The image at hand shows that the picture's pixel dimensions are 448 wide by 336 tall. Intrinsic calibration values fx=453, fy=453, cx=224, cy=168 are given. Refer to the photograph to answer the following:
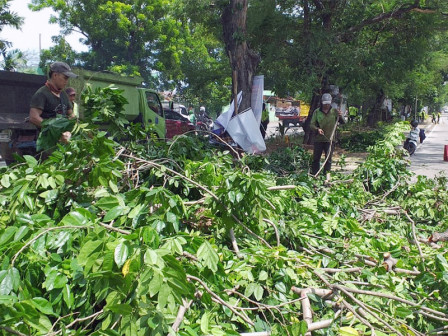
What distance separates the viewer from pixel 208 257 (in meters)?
2.40

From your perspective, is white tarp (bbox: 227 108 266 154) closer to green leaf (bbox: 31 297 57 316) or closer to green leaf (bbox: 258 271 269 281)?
green leaf (bbox: 258 271 269 281)

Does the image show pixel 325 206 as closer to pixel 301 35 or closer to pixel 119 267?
pixel 119 267

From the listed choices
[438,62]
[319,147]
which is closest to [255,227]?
[319,147]

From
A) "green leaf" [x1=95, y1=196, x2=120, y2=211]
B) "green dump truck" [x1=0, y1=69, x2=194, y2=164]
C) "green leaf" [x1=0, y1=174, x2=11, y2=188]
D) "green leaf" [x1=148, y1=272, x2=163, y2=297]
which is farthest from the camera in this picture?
"green dump truck" [x1=0, y1=69, x2=194, y2=164]

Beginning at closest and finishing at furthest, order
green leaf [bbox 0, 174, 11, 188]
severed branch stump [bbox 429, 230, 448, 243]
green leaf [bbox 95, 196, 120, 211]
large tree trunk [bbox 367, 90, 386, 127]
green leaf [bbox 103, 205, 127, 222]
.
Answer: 1. green leaf [bbox 103, 205, 127, 222]
2. green leaf [bbox 95, 196, 120, 211]
3. green leaf [bbox 0, 174, 11, 188]
4. severed branch stump [bbox 429, 230, 448, 243]
5. large tree trunk [bbox 367, 90, 386, 127]

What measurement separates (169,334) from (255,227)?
1390 mm

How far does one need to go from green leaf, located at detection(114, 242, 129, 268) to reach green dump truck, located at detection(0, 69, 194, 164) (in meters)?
4.69

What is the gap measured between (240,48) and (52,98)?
22.1ft

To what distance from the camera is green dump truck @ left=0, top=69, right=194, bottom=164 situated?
9.08 m

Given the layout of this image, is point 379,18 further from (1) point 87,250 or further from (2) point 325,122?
(1) point 87,250

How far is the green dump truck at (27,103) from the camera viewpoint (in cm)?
908

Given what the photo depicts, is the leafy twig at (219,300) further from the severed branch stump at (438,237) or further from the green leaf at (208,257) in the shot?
the severed branch stump at (438,237)

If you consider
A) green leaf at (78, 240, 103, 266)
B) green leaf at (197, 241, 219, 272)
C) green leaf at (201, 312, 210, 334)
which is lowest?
green leaf at (201, 312, 210, 334)

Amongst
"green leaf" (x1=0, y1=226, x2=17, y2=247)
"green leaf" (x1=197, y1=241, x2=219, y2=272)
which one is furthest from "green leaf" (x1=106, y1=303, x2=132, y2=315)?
"green leaf" (x1=0, y1=226, x2=17, y2=247)
